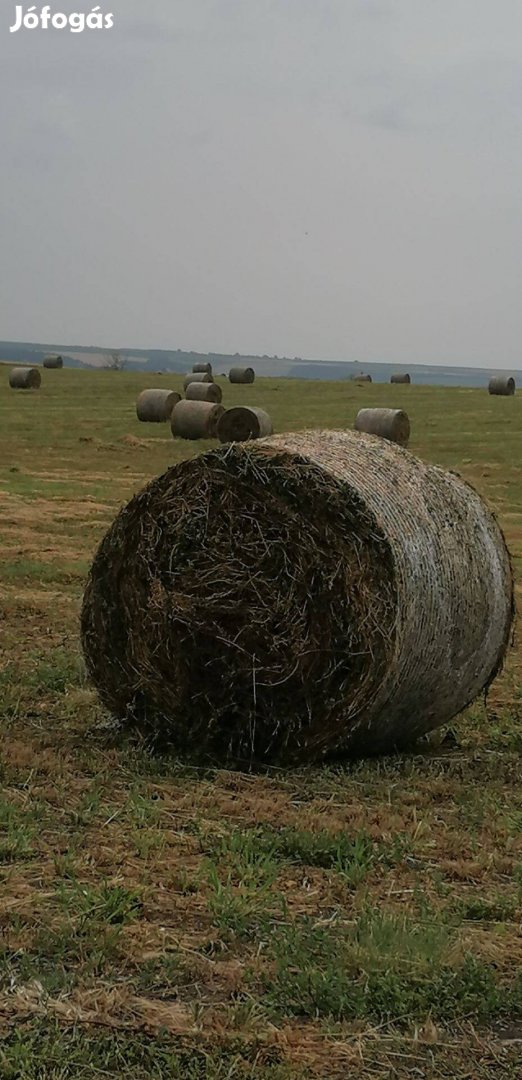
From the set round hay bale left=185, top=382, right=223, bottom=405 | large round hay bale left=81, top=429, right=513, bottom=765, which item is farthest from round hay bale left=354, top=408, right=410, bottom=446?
large round hay bale left=81, top=429, right=513, bottom=765

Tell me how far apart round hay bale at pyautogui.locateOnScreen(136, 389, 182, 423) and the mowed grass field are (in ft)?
80.6

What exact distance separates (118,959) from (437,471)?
4315 millimetres

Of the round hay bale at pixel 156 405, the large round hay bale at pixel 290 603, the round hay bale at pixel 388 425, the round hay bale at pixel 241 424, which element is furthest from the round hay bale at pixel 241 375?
the large round hay bale at pixel 290 603

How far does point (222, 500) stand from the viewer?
23.6 ft

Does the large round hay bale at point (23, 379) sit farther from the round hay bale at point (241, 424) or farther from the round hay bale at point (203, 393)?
the round hay bale at point (241, 424)

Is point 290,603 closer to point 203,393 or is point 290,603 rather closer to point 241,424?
point 241,424

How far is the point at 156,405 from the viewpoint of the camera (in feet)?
109

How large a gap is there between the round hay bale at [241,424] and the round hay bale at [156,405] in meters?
5.18

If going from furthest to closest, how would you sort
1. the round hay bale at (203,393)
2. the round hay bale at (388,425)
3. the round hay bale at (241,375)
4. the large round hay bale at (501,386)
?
the round hay bale at (241,375) → the large round hay bale at (501,386) → the round hay bale at (203,393) → the round hay bale at (388,425)

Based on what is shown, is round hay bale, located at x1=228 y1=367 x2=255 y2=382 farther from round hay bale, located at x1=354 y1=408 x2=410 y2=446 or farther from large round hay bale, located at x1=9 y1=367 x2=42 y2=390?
round hay bale, located at x1=354 y1=408 x2=410 y2=446

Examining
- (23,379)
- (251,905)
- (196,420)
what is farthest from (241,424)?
(251,905)

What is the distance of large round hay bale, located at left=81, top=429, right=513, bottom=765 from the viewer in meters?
6.86

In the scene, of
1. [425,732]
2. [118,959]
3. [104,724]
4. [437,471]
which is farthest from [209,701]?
[118,959]

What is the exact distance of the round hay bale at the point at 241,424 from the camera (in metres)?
27.8
